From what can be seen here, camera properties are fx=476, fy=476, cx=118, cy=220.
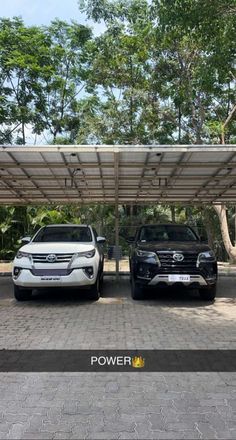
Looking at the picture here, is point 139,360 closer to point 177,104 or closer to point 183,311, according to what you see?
point 183,311

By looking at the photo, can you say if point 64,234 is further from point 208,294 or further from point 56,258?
point 208,294

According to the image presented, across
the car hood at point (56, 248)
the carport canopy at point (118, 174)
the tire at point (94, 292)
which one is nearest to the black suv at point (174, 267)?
the tire at point (94, 292)

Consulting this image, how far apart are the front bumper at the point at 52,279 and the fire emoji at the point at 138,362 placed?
360cm

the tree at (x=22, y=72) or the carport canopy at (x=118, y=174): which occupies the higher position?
the tree at (x=22, y=72)

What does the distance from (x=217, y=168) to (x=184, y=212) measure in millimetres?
16448

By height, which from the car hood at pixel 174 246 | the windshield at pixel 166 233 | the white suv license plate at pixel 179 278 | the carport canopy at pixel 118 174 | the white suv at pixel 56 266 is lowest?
the white suv license plate at pixel 179 278

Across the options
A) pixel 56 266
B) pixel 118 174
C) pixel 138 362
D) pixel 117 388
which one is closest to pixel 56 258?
pixel 56 266

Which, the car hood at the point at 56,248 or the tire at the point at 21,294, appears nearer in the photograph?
the car hood at the point at 56,248

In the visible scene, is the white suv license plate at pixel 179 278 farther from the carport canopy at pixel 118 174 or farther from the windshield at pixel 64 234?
the carport canopy at pixel 118 174

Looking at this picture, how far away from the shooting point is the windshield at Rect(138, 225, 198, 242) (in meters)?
10.8

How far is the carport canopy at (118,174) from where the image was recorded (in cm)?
891

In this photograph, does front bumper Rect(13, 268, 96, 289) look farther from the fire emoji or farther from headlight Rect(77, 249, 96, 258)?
the fire emoji

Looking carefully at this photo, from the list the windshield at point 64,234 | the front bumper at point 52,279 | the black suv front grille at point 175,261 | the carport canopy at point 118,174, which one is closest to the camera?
the carport canopy at point 118,174

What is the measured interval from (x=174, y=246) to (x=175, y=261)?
43 centimetres
